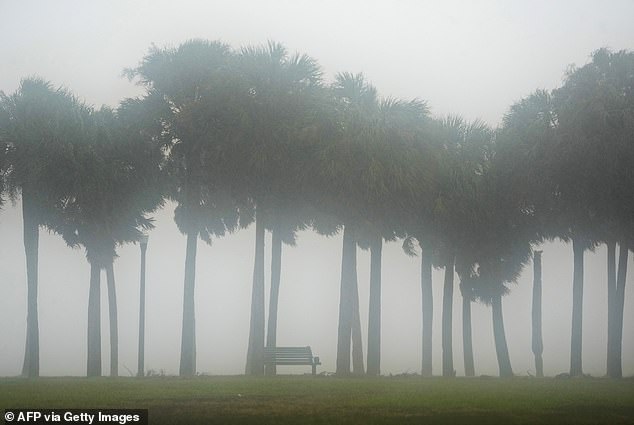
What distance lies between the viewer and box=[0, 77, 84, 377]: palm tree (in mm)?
41375

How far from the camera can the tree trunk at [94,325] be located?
42688 mm

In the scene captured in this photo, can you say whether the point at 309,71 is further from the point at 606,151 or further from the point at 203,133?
the point at 606,151

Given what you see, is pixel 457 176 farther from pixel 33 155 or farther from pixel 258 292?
pixel 33 155

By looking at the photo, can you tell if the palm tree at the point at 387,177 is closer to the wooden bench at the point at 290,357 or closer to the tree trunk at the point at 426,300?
the wooden bench at the point at 290,357

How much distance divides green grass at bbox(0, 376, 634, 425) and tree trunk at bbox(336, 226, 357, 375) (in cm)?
1373

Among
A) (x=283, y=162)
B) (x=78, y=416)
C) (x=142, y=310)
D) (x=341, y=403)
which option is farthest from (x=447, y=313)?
(x=78, y=416)

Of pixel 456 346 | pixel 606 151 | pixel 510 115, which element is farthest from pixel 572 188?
pixel 456 346

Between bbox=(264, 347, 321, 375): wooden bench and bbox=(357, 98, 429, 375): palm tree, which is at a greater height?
bbox=(357, 98, 429, 375): palm tree

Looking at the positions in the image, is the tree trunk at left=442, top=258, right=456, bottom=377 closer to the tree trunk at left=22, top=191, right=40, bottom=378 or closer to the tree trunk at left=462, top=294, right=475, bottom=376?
the tree trunk at left=462, top=294, right=475, bottom=376

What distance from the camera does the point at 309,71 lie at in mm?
42969

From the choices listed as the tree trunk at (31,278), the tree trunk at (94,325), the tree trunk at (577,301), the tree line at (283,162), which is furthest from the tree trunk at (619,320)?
the tree trunk at (31,278)

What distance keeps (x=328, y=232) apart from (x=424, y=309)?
20.8ft

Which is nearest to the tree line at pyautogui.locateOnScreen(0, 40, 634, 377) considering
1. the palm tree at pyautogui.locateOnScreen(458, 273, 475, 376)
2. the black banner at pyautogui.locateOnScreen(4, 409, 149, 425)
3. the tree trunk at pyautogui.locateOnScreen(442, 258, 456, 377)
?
the tree trunk at pyautogui.locateOnScreen(442, 258, 456, 377)

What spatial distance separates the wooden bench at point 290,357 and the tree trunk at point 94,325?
8.00 metres
